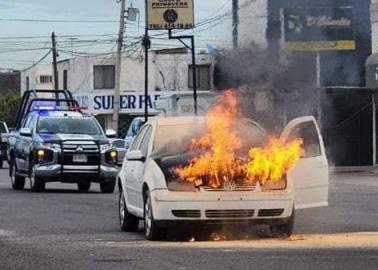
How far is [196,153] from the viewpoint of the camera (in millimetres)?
12742

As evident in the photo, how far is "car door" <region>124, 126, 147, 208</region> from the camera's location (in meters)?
13.7

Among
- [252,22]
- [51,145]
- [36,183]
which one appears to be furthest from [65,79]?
[252,22]

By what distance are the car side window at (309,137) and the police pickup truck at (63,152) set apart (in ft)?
30.9

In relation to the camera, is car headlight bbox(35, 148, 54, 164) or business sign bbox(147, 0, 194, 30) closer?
car headlight bbox(35, 148, 54, 164)

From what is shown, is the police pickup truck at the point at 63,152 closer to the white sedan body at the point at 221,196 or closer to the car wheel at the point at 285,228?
the white sedan body at the point at 221,196

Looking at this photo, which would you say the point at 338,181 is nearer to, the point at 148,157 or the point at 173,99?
the point at 173,99

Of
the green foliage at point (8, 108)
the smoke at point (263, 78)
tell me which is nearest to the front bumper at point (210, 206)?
the smoke at point (263, 78)

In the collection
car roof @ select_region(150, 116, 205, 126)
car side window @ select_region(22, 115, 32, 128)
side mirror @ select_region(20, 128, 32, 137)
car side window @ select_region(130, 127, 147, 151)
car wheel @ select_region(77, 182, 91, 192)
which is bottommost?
car wheel @ select_region(77, 182, 91, 192)

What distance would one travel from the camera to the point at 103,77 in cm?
6525

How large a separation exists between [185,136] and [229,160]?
1042 millimetres

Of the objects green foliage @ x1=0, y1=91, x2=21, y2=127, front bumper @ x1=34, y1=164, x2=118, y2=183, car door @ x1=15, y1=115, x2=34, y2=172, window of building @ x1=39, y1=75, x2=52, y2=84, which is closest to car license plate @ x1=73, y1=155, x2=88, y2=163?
front bumper @ x1=34, y1=164, x2=118, y2=183

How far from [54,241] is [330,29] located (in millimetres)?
7092

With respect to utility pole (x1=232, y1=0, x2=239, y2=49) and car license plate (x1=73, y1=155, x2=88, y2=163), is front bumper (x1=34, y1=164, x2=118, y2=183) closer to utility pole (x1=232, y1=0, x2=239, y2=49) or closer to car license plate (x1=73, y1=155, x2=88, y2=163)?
car license plate (x1=73, y1=155, x2=88, y2=163)

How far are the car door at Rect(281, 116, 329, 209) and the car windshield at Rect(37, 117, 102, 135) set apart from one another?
33.2 feet
